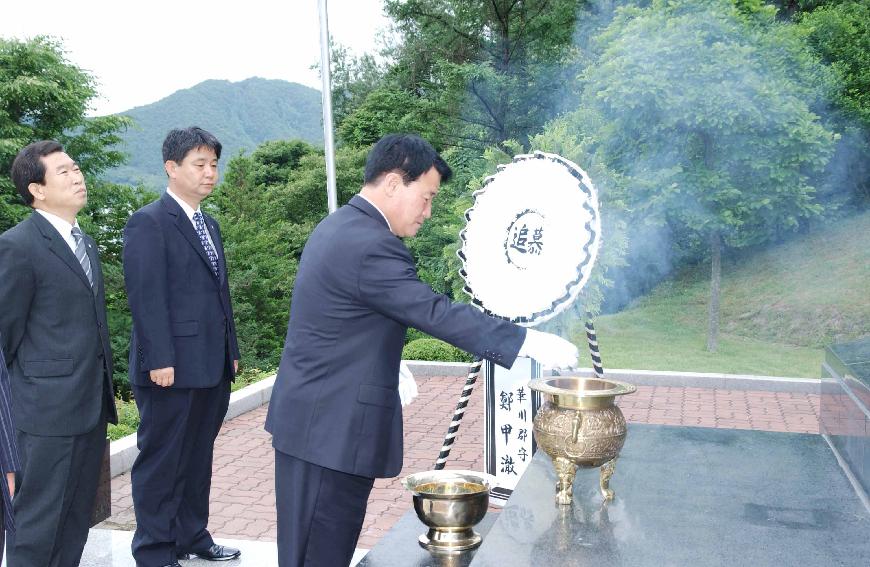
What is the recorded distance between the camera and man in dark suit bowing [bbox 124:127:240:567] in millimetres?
3891

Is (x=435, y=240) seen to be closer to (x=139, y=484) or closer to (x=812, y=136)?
(x=812, y=136)

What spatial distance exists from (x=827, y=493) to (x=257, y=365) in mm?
12985

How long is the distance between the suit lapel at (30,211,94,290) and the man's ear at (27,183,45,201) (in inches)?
2.9

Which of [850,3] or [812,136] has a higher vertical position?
[850,3]

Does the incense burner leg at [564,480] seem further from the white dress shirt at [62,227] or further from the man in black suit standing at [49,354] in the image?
the white dress shirt at [62,227]

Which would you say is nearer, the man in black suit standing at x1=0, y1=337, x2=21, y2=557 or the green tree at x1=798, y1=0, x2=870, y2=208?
the man in black suit standing at x1=0, y1=337, x2=21, y2=557

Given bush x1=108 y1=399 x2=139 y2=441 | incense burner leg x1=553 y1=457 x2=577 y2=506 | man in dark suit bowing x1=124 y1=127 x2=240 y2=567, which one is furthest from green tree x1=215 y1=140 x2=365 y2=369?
incense burner leg x1=553 y1=457 x2=577 y2=506

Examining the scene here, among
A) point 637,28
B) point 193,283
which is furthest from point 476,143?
point 193,283

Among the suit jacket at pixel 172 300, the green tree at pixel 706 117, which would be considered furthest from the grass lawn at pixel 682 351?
the suit jacket at pixel 172 300

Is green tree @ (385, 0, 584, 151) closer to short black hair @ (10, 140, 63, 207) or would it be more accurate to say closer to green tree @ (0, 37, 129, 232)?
green tree @ (0, 37, 129, 232)

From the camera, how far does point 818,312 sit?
17.0 m

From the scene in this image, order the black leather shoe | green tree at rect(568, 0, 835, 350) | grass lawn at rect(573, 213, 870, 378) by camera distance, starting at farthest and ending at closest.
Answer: grass lawn at rect(573, 213, 870, 378), green tree at rect(568, 0, 835, 350), the black leather shoe

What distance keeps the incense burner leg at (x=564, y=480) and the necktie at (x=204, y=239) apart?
1999mm

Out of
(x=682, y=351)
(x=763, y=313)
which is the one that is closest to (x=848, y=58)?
(x=763, y=313)
